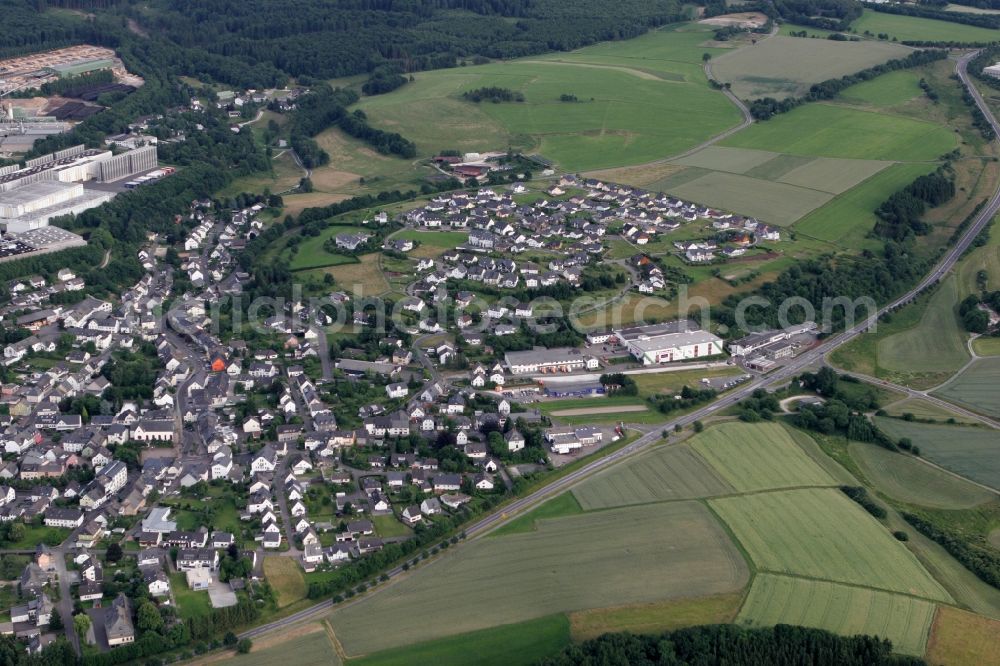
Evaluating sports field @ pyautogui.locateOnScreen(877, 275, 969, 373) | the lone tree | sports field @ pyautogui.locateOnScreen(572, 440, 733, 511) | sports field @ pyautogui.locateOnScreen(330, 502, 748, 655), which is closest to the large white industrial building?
sports field @ pyautogui.locateOnScreen(877, 275, 969, 373)

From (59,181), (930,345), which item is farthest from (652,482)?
(59,181)

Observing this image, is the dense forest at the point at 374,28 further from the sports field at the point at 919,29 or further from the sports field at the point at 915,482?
the sports field at the point at 915,482

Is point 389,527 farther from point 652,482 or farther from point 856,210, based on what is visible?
point 856,210

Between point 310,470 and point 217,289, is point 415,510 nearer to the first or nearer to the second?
point 310,470

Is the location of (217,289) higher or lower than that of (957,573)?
lower

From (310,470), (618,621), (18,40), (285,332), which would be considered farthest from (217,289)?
(18,40)

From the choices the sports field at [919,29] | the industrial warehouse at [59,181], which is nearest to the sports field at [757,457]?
the industrial warehouse at [59,181]
